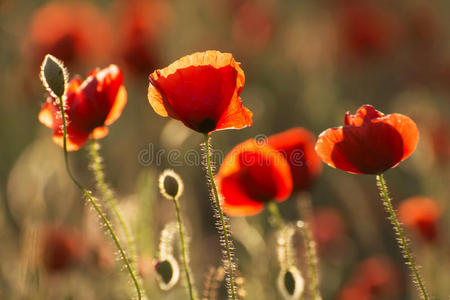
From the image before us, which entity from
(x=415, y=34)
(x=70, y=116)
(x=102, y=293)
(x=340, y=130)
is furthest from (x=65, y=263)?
(x=415, y=34)

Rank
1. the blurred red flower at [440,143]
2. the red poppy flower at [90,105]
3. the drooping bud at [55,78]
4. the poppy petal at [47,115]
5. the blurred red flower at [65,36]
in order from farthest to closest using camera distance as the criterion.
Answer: the blurred red flower at [65,36] < the blurred red flower at [440,143] < the poppy petal at [47,115] < the red poppy flower at [90,105] < the drooping bud at [55,78]

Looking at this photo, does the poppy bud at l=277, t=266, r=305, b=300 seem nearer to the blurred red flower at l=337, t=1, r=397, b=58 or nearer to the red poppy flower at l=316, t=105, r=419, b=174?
the red poppy flower at l=316, t=105, r=419, b=174

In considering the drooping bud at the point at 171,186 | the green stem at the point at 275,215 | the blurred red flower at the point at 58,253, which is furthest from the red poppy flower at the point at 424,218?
the drooping bud at the point at 171,186

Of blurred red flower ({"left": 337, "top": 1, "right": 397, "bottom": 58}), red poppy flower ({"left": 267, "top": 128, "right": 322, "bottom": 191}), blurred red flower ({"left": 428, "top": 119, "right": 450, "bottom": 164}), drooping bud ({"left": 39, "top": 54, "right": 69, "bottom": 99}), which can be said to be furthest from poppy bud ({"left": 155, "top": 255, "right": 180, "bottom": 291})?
blurred red flower ({"left": 337, "top": 1, "right": 397, "bottom": 58})

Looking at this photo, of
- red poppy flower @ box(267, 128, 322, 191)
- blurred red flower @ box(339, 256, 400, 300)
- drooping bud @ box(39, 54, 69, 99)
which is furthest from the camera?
blurred red flower @ box(339, 256, 400, 300)

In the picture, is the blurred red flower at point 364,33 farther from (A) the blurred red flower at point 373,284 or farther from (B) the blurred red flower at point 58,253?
(B) the blurred red flower at point 58,253

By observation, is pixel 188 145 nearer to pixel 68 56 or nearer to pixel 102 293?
pixel 68 56

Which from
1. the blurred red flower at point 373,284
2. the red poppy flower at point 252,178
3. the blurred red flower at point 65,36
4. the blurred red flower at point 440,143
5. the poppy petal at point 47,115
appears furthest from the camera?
the blurred red flower at point 65,36
